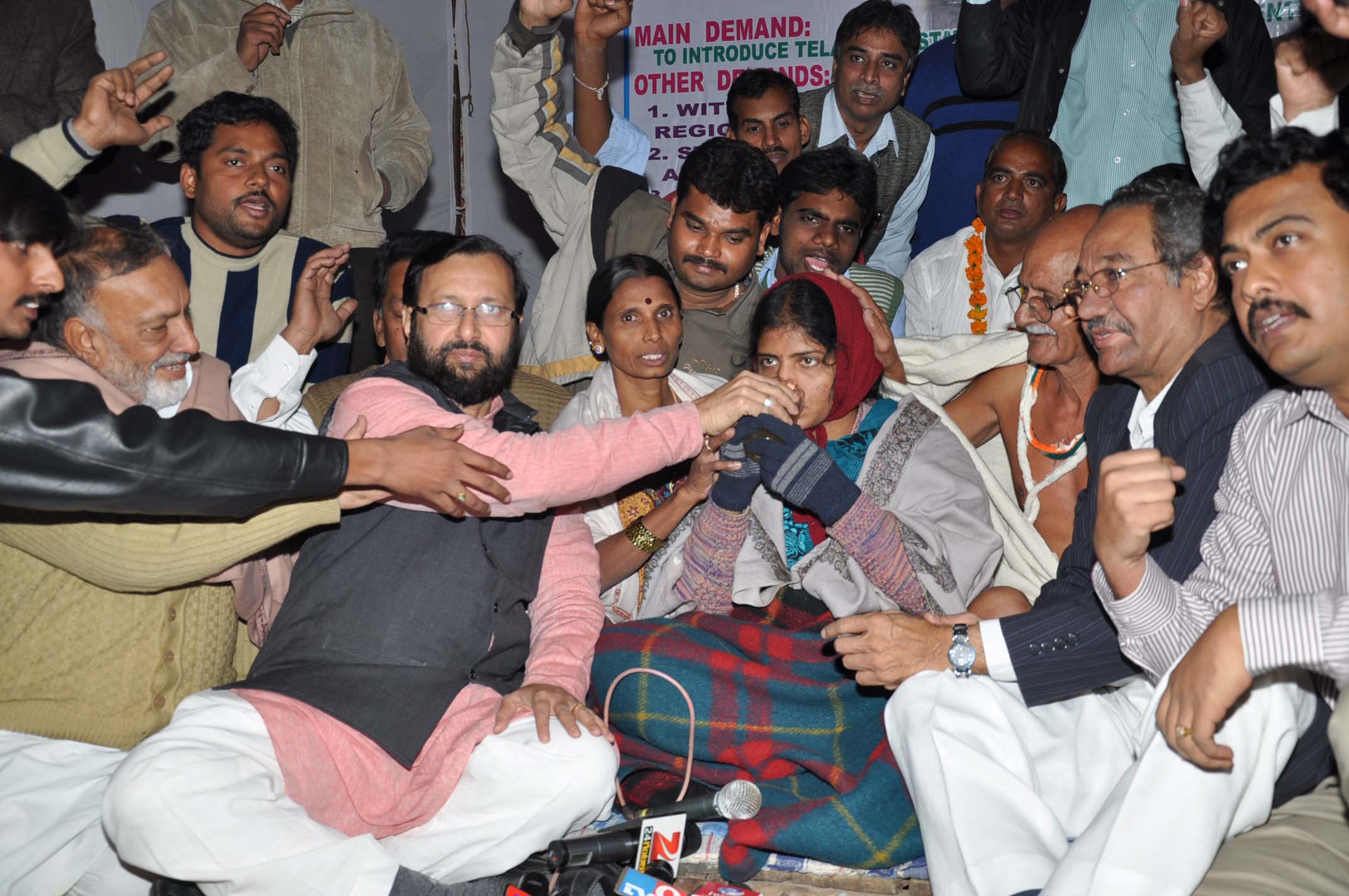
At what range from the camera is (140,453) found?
2.86 metres

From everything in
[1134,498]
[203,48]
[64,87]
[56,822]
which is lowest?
[56,822]

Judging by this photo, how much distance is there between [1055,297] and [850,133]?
7.01 ft

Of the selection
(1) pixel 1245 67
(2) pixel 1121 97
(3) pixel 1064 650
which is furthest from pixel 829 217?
(3) pixel 1064 650

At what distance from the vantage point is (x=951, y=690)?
A: 126 inches

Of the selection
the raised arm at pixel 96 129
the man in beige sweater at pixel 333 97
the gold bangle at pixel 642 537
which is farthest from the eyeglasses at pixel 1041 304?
the raised arm at pixel 96 129

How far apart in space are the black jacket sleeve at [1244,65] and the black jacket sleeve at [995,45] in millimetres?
898

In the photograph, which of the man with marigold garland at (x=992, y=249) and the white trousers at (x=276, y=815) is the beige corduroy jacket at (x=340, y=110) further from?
the white trousers at (x=276, y=815)

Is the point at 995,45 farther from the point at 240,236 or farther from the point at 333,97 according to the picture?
the point at 240,236

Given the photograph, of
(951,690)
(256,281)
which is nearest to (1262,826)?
(951,690)

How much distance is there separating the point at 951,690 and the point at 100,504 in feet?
7.57

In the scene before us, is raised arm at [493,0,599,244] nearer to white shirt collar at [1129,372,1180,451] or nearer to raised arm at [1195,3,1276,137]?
white shirt collar at [1129,372,1180,451]

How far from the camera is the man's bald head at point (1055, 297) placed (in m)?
4.09

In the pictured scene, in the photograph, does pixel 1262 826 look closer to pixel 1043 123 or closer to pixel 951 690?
pixel 951 690

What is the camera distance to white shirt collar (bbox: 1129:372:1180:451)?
3424 mm
